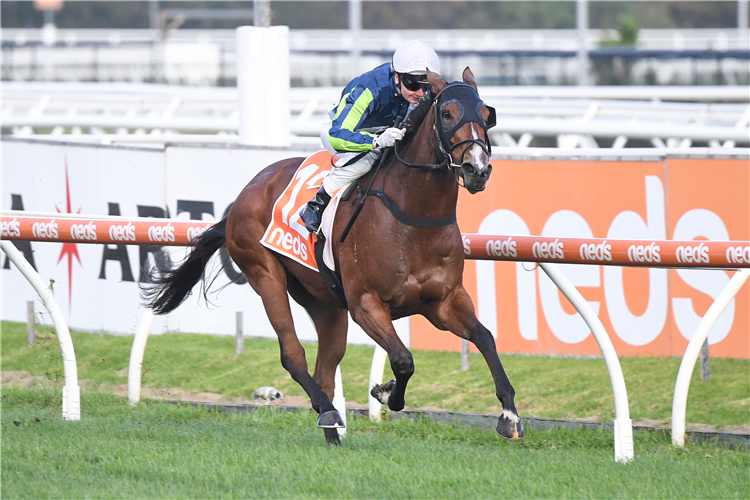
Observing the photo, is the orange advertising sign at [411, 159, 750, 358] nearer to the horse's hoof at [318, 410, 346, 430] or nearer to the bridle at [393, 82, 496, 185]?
the horse's hoof at [318, 410, 346, 430]

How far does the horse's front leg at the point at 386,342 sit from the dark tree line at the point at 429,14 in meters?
44.0

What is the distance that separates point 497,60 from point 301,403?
21.2 m

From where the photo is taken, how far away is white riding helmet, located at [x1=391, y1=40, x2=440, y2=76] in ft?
15.5

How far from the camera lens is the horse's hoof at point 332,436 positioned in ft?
16.8

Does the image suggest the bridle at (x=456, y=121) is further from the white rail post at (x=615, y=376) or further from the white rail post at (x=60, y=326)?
the white rail post at (x=60, y=326)

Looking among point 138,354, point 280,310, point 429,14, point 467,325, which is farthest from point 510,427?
point 429,14

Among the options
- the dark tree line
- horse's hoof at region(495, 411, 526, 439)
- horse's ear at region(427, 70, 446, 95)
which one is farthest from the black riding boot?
the dark tree line

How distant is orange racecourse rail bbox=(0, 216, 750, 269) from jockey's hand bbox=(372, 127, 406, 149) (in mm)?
781

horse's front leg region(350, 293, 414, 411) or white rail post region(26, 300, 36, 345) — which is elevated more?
horse's front leg region(350, 293, 414, 411)

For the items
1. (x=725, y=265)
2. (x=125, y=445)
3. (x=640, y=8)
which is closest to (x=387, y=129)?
(x=725, y=265)

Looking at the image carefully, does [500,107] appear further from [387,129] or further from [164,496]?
[164,496]

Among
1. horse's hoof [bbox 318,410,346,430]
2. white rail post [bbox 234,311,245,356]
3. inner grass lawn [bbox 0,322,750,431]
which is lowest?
inner grass lawn [bbox 0,322,750,431]

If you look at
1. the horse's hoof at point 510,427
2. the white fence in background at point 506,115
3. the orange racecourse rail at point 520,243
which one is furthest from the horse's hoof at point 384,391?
the white fence in background at point 506,115

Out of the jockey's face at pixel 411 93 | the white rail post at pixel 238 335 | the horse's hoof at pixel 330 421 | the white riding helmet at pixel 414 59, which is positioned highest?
the white riding helmet at pixel 414 59
